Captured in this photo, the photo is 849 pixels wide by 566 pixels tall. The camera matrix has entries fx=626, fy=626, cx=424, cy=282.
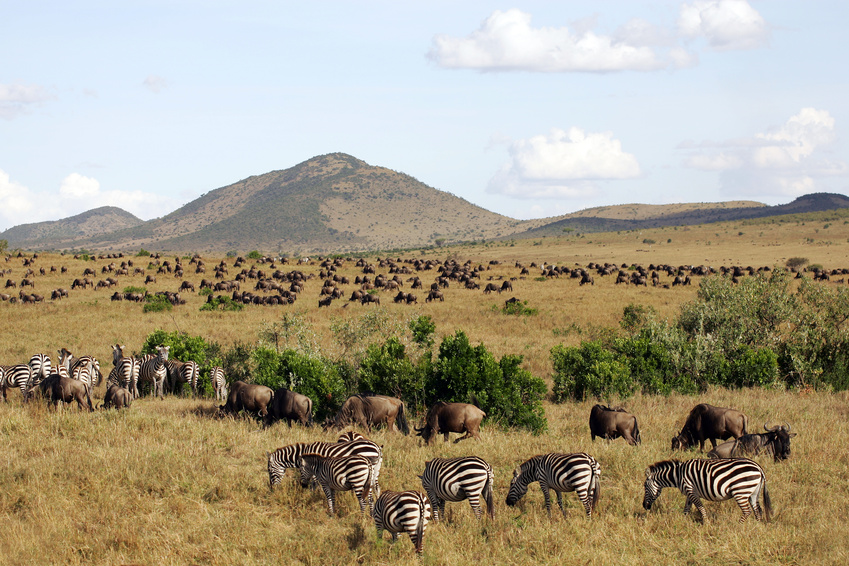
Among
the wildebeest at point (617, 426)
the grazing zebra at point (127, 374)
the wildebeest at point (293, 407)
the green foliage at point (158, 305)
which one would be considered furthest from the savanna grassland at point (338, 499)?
the green foliage at point (158, 305)

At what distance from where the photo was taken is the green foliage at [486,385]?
15766 mm

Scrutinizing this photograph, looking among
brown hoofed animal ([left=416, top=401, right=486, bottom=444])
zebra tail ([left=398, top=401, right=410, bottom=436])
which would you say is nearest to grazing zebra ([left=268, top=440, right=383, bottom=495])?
brown hoofed animal ([left=416, top=401, right=486, bottom=444])

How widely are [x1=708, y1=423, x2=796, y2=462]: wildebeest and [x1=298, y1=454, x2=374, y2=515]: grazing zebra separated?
21.3ft

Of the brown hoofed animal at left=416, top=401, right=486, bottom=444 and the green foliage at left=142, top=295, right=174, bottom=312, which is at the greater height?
the green foliage at left=142, top=295, right=174, bottom=312

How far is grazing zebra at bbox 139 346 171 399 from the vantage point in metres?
18.8

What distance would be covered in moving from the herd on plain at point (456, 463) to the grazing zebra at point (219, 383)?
2.65 metres

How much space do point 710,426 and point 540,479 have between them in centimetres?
532

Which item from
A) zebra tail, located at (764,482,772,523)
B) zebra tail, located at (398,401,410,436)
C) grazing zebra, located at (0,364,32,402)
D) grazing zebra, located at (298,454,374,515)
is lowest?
zebra tail, located at (764,482,772,523)

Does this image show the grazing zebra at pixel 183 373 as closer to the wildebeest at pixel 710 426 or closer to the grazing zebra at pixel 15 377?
the grazing zebra at pixel 15 377

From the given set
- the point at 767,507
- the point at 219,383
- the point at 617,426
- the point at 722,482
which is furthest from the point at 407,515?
the point at 219,383

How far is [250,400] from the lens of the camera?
15445 mm

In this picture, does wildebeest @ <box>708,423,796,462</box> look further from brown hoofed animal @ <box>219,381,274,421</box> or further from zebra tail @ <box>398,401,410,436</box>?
brown hoofed animal @ <box>219,381,274,421</box>

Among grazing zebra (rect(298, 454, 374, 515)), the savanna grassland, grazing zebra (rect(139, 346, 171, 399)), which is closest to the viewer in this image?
the savanna grassland

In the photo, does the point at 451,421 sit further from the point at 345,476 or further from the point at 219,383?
the point at 219,383
